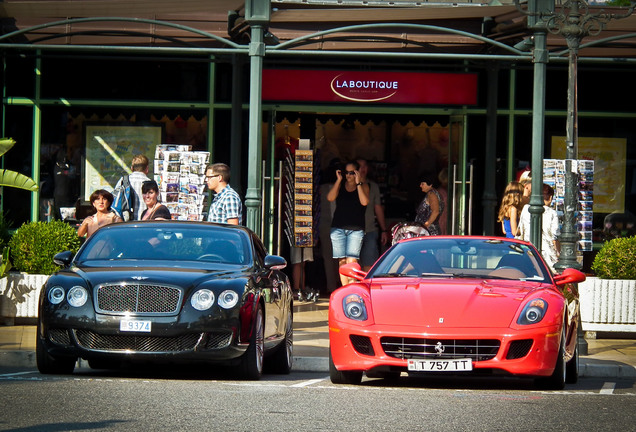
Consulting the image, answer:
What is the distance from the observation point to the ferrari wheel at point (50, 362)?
1107cm

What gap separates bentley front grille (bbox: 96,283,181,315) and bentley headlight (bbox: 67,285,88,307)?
12cm

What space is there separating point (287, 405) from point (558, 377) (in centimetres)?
276

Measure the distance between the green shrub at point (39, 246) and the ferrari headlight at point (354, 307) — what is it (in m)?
6.02

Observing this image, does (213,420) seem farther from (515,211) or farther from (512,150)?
(512,150)

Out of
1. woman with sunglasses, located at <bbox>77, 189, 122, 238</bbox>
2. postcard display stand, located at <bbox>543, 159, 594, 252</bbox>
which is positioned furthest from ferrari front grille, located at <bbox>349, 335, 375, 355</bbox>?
postcard display stand, located at <bbox>543, 159, 594, 252</bbox>

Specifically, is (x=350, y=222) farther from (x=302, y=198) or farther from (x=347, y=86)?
(x=347, y=86)

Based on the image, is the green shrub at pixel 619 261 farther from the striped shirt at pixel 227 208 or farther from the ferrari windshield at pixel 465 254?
the striped shirt at pixel 227 208

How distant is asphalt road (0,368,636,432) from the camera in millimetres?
8180

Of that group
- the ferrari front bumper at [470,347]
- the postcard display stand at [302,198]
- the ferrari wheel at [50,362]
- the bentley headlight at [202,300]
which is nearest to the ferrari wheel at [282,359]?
the bentley headlight at [202,300]

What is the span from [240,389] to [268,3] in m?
6.83

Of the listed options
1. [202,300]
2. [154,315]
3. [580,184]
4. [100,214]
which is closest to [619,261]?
[580,184]

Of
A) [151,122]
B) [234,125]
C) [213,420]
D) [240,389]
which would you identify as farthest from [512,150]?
[213,420]

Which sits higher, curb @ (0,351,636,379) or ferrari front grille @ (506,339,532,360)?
ferrari front grille @ (506,339,532,360)

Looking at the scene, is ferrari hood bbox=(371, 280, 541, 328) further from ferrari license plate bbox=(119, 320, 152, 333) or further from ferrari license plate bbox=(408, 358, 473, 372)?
ferrari license plate bbox=(119, 320, 152, 333)
